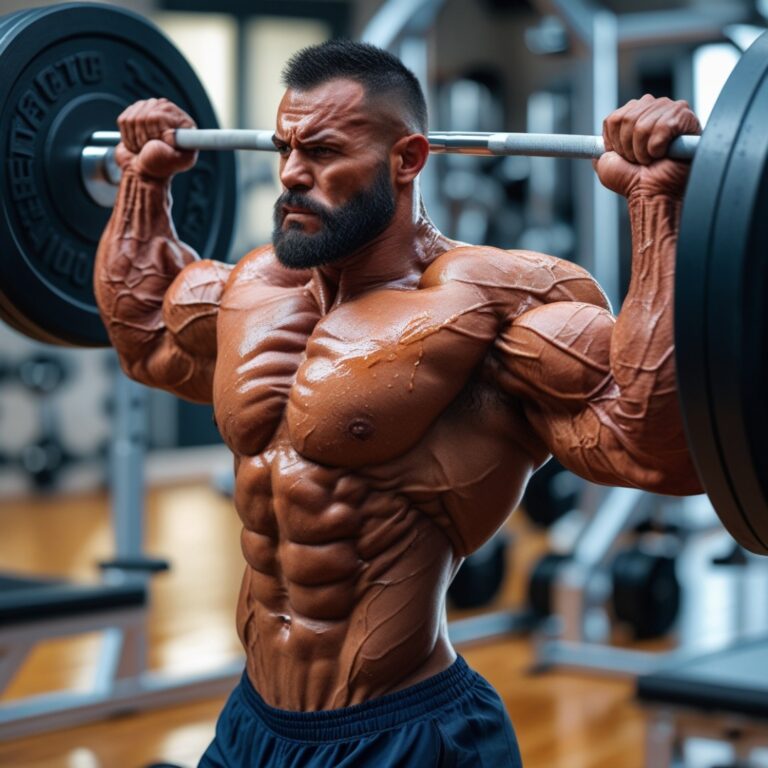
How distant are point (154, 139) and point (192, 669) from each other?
219cm

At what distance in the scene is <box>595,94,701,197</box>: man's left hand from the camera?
1200mm

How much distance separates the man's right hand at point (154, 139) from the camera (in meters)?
1.66

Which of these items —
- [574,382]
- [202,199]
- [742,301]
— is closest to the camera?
[742,301]

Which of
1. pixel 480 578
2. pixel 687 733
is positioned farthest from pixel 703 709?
pixel 480 578

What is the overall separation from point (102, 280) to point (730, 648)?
5.10 ft

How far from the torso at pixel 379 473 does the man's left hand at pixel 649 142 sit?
17cm

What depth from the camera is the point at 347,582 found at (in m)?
1.36

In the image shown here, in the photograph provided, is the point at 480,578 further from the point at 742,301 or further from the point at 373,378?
the point at 742,301

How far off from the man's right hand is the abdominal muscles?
17.4 inches

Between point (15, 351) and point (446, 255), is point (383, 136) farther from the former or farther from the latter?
point (15, 351)

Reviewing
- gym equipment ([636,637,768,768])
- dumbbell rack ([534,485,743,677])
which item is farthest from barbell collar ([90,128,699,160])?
dumbbell rack ([534,485,743,677])

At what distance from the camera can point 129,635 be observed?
10.6 feet

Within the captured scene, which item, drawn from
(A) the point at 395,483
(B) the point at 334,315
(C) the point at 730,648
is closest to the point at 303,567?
(A) the point at 395,483

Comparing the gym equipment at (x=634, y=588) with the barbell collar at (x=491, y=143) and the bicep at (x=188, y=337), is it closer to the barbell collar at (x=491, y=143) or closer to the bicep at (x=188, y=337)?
the bicep at (x=188, y=337)
